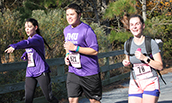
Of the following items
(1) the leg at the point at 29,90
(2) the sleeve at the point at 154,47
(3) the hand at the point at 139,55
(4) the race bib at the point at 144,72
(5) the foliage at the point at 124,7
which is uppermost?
(5) the foliage at the point at 124,7

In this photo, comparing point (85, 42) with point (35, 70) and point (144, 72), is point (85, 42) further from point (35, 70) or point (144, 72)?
point (35, 70)

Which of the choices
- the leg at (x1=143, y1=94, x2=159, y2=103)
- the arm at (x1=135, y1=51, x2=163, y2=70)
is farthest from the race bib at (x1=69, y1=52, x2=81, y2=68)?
the leg at (x1=143, y1=94, x2=159, y2=103)

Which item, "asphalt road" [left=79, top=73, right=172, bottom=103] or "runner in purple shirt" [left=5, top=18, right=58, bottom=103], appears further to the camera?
"asphalt road" [left=79, top=73, right=172, bottom=103]

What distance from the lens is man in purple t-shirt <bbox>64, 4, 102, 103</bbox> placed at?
4219mm

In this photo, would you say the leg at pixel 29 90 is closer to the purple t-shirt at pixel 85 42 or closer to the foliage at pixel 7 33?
the purple t-shirt at pixel 85 42

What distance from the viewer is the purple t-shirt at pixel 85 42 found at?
421 centimetres

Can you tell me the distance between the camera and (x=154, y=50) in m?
3.58

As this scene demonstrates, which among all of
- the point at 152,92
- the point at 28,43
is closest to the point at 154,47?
the point at 152,92

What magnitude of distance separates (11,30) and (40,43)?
11.9 ft

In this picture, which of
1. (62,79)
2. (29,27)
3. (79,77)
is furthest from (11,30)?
(79,77)

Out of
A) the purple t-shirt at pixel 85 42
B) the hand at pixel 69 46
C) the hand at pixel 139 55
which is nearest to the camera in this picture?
the hand at pixel 139 55

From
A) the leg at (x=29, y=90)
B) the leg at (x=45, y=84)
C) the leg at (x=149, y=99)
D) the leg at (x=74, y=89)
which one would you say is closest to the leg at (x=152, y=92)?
the leg at (x=149, y=99)

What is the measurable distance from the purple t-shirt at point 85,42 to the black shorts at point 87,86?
0.08 metres

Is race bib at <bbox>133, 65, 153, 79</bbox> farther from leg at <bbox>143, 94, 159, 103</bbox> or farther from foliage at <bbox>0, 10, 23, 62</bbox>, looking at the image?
foliage at <bbox>0, 10, 23, 62</bbox>
